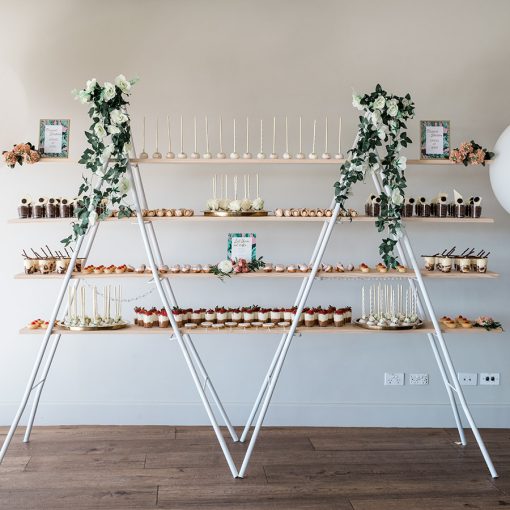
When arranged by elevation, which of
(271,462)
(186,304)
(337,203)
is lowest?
(271,462)

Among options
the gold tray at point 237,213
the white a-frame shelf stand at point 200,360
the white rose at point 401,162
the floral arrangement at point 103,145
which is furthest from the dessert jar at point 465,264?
the floral arrangement at point 103,145

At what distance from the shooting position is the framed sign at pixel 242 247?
404 centimetres

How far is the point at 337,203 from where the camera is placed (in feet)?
12.6

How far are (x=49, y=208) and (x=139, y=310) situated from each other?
0.77m

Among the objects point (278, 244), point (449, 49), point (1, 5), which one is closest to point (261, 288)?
point (278, 244)

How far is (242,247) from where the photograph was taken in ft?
13.3

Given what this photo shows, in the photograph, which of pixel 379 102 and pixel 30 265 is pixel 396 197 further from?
pixel 30 265

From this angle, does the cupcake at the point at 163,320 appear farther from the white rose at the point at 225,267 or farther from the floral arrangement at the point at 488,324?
the floral arrangement at the point at 488,324

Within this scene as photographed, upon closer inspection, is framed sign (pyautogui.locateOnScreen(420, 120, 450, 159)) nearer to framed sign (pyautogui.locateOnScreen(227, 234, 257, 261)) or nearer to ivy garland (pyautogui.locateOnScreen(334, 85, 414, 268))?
ivy garland (pyautogui.locateOnScreen(334, 85, 414, 268))

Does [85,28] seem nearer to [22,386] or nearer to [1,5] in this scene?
[1,5]

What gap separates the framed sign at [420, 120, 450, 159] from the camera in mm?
4082

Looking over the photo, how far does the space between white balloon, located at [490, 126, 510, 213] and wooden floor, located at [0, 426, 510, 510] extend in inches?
58.2

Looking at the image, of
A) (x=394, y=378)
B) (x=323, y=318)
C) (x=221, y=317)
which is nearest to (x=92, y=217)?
(x=221, y=317)

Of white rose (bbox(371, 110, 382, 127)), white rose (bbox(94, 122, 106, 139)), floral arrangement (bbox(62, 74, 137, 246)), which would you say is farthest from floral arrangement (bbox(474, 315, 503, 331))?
white rose (bbox(94, 122, 106, 139))
